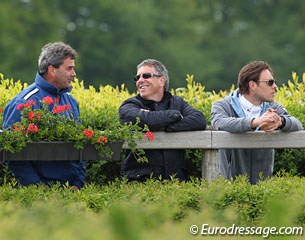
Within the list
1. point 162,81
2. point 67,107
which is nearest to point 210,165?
point 162,81

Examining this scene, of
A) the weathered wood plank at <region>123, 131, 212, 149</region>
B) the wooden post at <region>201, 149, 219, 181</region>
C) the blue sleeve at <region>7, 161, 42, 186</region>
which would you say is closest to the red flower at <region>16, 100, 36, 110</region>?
the blue sleeve at <region>7, 161, 42, 186</region>

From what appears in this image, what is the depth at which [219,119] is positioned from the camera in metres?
7.73

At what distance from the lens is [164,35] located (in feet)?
186

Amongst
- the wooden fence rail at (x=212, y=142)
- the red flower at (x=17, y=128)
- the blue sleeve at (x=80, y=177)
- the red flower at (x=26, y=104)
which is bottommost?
the blue sleeve at (x=80, y=177)

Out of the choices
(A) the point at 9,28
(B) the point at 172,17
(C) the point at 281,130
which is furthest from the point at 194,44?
(C) the point at 281,130

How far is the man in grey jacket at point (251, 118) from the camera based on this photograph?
7578mm

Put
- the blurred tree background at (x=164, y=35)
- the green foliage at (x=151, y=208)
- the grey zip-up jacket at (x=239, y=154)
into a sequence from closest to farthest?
the green foliage at (x=151, y=208), the grey zip-up jacket at (x=239, y=154), the blurred tree background at (x=164, y=35)

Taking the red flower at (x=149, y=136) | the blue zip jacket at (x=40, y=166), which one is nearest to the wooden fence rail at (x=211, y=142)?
the red flower at (x=149, y=136)

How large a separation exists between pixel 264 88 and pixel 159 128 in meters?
→ 0.99

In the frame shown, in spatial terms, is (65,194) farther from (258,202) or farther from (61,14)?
(61,14)

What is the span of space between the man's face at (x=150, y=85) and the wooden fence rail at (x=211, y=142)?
1.26ft

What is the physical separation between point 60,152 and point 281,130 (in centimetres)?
179

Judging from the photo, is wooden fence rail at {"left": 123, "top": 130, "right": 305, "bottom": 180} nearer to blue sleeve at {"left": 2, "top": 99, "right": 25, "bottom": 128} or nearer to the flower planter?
the flower planter

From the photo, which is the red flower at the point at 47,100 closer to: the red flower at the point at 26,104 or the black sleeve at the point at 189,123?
the red flower at the point at 26,104
